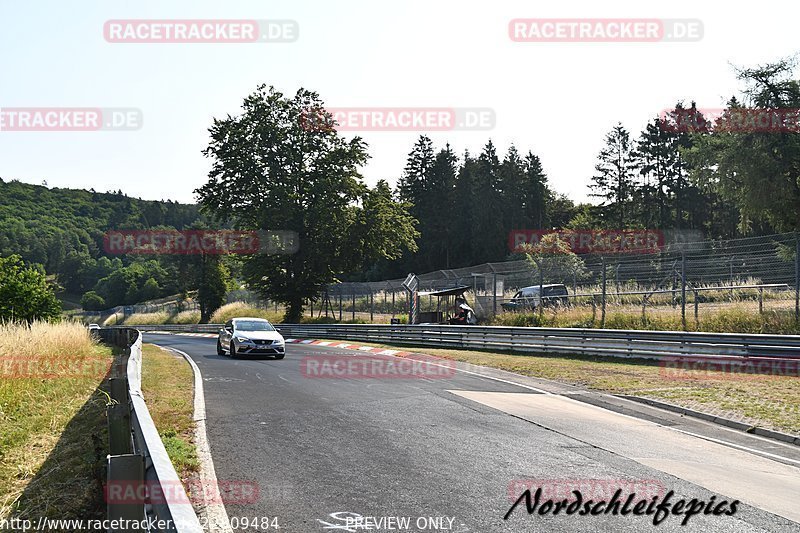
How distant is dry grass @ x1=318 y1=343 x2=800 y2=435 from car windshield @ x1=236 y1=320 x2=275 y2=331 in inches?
270

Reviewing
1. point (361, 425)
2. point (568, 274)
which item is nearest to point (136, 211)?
point (568, 274)

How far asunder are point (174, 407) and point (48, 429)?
2329 millimetres

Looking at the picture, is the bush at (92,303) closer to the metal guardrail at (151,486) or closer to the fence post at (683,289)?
the fence post at (683,289)

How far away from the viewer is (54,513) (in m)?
5.62

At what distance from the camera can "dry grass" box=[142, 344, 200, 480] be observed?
7.46 meters

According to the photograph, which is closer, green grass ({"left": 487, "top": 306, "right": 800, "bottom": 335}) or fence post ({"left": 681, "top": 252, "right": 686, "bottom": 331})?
green grass ({"left": 487, "top": 306, "right": 800, "bottom": 335})

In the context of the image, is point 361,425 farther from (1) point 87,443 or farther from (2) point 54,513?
(2) point 54,513

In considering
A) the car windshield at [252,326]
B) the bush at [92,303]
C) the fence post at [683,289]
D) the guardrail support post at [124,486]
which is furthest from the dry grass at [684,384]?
the bush at [92,303]

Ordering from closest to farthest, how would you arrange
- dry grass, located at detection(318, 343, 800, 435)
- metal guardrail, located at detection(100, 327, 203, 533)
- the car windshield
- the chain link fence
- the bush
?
metal guardrail, located at detection(100, 327, 203, 533) < dry grass, located at detection(318, 343, 800, 435) < the chain link fence < the car windshield < the bush

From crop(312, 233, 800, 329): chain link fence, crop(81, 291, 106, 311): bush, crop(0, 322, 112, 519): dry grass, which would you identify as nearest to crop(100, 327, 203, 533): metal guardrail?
crop(0, 322, 112, 519): dry grass

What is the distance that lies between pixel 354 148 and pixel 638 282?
25.6 meters

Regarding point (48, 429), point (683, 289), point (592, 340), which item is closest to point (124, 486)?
point (48, 429)

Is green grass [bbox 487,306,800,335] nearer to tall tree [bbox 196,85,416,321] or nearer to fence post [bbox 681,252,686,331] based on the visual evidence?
fence post [bbox 681,252,686,331]

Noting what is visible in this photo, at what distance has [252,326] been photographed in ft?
78.2
